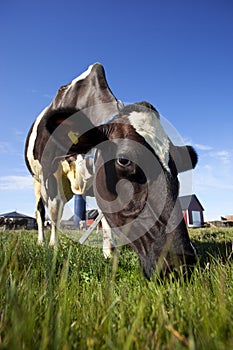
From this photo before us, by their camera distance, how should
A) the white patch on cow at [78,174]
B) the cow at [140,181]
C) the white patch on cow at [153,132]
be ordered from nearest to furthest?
the cow at [140,181] → the white patch on cow at [153,132] → the white patch on cow at [78,174]

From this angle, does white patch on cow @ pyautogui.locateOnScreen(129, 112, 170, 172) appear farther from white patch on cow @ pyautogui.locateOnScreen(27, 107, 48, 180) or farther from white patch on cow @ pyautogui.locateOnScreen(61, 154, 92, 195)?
white patch on cow @ pyautogui.locateOnScreen(27, 107, 48, 180)

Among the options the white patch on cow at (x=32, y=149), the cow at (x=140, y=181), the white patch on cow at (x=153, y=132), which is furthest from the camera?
the white patch on cow at (x=32, y=149)

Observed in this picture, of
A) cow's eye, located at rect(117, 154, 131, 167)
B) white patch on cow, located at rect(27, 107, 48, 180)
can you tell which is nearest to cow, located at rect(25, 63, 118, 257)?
white patch on cow, located at rect(27, 107, 48, 180)

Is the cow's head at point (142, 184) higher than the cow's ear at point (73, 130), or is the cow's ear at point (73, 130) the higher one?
the cow's ear at point (73, 130)

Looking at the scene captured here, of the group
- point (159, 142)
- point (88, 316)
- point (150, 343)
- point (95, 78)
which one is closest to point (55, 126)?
point (95, 78)

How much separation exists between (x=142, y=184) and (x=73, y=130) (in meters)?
1.46

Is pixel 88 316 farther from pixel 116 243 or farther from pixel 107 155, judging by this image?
pixel 116 243

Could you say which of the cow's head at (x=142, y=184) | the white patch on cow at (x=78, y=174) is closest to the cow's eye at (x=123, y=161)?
the cow's head at (x=142, y=184)

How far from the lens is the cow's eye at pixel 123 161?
312 centimetres

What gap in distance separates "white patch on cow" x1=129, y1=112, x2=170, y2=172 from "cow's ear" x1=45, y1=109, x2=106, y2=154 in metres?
0.51

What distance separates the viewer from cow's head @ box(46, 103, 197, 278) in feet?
9.06

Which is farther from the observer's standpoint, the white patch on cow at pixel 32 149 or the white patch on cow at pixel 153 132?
the white patch on cow at pixel 32 149

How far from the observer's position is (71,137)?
401 centimetres

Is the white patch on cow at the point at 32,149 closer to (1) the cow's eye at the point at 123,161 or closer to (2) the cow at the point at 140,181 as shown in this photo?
(2) the cow at the point at 140,181
